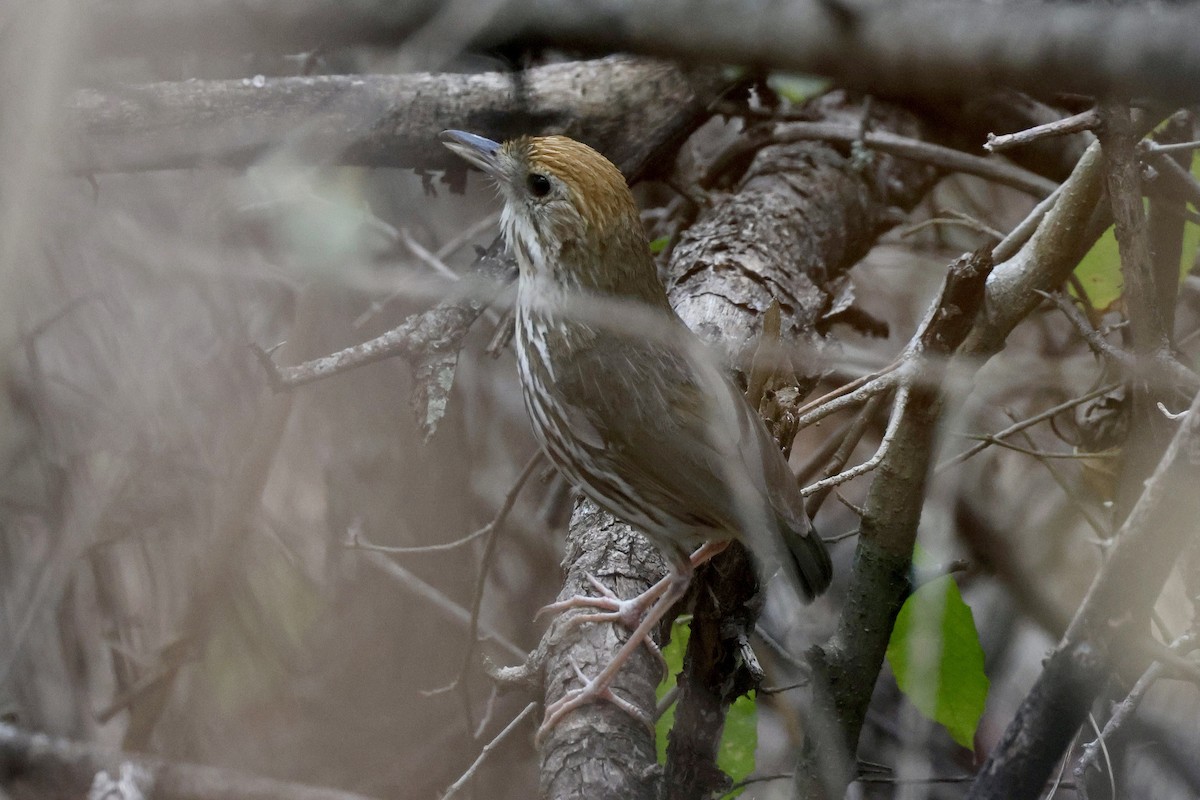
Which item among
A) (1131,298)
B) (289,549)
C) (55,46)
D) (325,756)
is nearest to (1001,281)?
(1131,298)

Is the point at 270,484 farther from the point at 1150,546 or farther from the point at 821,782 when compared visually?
the point at 1150,546

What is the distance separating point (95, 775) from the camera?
2.57m

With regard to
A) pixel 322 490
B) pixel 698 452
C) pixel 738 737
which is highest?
pixel 698 452

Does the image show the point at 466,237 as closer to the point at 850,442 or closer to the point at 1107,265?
the point at 850,442

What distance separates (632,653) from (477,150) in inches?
49.9

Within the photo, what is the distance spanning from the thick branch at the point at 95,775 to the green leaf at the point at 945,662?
4.37ft

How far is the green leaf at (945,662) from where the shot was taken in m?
2.18

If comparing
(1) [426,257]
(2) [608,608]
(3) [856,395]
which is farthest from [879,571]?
(1) [426,257]

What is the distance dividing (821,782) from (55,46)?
1.78 metres

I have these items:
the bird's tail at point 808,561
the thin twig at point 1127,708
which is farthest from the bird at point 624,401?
the thin twig at point 1127,708

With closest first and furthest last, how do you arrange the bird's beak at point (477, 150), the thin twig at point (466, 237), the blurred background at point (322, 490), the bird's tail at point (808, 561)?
the bird's tail at point (808, 561) → the bird's beak at point (477, 150) → the blurred background at point (322, 490) → the thin twig at point (466, 237)

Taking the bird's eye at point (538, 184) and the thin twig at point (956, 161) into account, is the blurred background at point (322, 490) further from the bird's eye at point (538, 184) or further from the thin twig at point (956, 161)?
the bird's eye at point (538, 184)

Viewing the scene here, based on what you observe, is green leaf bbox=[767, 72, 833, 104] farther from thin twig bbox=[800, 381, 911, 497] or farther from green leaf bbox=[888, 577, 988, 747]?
green leaf bbox=[888, 577, 988, 747]

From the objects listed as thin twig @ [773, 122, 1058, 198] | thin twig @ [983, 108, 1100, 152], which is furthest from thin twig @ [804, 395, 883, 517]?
thin twig @ [773, 122, 1058, 198]
